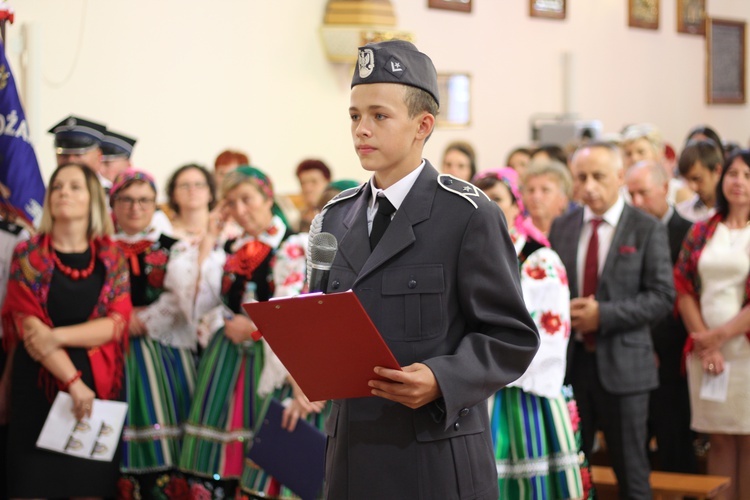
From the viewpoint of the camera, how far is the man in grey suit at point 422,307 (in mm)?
2025

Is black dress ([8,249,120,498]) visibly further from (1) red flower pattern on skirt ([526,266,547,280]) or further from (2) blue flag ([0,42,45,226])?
(1) red flower pattern on skirt ([526,266,547,280])

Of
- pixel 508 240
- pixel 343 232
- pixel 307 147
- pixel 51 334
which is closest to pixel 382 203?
pixel 343 232

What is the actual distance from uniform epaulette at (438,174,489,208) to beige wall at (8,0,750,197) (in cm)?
478

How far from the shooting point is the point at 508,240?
6.85 ft

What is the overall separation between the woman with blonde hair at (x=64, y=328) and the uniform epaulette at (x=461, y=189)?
2.19 metres

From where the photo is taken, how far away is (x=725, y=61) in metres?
12.9

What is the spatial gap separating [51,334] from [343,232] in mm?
2018

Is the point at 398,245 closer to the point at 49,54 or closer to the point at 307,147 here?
the point at 49,54

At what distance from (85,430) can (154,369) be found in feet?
1.56

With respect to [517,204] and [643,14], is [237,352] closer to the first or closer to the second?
[517,204]

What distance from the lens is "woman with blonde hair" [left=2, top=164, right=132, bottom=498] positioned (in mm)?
3848

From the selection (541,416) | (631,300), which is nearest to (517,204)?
(631,300)

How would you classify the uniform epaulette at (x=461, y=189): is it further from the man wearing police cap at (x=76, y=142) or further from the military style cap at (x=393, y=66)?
the man wearing police cap at (x=76, y=142)

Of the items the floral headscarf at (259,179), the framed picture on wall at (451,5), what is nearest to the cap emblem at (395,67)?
the floral headscarf at (259,179)
